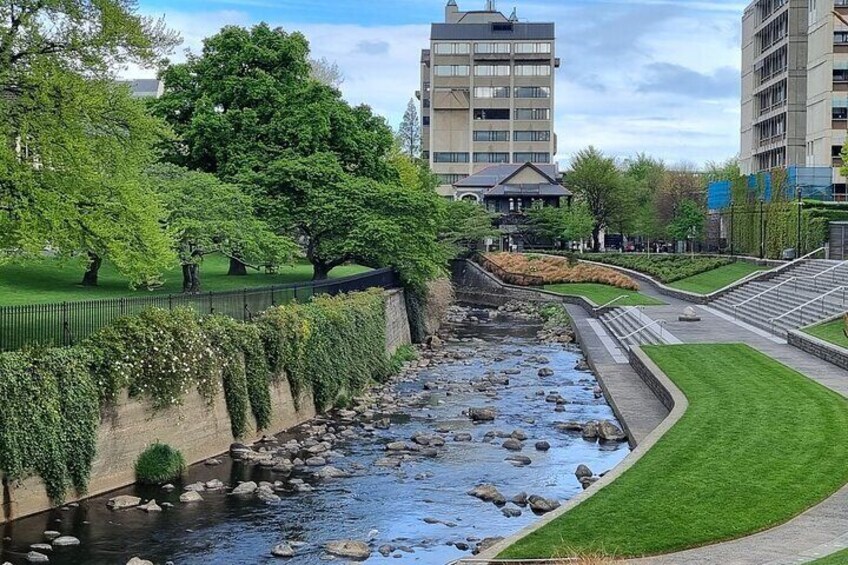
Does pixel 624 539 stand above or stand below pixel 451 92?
below

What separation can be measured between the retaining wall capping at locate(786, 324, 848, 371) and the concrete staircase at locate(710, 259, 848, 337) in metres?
→ 2.61

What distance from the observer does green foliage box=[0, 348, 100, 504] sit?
18.5 m

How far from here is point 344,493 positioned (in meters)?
21.0

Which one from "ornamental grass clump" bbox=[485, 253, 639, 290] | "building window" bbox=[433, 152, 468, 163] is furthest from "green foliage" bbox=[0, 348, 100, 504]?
"building window" bbox=[433, 152, 468, 163]

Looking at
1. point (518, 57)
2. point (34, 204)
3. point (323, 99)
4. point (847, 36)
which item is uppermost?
point (518, 57)

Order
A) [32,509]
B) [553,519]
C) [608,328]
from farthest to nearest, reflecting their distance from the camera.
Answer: [608,328], [32,509], [553,519]

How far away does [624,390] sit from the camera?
30547 millimetres

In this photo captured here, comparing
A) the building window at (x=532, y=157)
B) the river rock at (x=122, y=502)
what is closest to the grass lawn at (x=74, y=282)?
the river rock at (x=122, y=502)

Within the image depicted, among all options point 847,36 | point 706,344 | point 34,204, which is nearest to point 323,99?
point 706,344

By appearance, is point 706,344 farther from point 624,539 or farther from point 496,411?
point 624,539

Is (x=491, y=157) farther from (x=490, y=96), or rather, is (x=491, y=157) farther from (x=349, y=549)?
(x=349, y=549)

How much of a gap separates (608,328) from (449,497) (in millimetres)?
29412

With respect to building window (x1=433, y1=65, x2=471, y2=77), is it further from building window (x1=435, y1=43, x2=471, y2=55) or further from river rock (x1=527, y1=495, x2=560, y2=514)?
river rock (x1=527, y1=495, x2=560, y2=514)

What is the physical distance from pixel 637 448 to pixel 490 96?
124m
